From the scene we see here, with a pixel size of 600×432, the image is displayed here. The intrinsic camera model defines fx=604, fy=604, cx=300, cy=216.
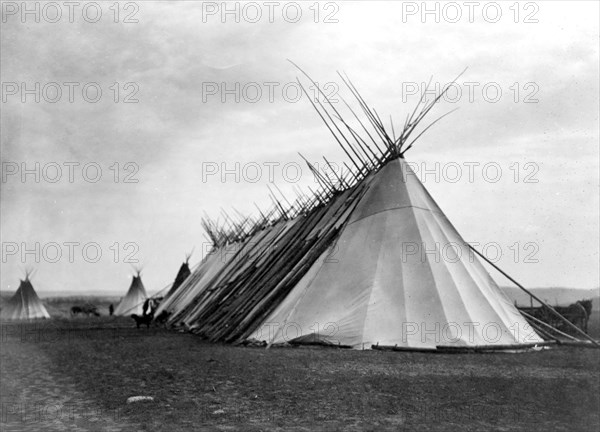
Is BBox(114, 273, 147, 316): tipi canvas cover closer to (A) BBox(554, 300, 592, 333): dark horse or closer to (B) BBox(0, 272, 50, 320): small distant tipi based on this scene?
(B) BBox(0, 272, 50, 320): small distant tipi

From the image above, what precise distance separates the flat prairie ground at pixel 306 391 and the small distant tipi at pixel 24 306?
88.1 feet

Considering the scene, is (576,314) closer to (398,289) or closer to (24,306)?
(398,289)

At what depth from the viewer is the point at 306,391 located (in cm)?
544

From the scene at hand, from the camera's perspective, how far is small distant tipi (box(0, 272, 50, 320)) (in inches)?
→ 1304

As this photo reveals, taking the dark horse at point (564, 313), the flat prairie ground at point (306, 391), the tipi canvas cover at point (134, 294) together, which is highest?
the tipi canvas cover at point (134, 294)

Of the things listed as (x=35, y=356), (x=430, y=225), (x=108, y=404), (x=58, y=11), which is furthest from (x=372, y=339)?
(x=58, y=11)

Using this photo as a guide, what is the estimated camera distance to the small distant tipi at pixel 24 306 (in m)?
33.1

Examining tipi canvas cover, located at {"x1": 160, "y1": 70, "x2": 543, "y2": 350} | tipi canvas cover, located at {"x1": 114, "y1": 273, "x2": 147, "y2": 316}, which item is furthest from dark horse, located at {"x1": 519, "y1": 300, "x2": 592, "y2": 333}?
tipi canvas cover, located at {"x1": 114, "y1": 273, "x2": 147, "y2": 316}

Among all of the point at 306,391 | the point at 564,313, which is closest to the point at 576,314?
the point at 564,313

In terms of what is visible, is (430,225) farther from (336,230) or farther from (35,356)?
(35,356)

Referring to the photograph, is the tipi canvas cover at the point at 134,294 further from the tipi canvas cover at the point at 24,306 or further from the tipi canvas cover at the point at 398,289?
the tipi canvas cover at the point at 398,289

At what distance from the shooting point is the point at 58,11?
7.39 meters

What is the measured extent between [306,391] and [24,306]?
31.7 meters

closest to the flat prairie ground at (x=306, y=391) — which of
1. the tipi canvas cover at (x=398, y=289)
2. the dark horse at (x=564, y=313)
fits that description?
the tipi canvas cover at (x=398, y=289)
